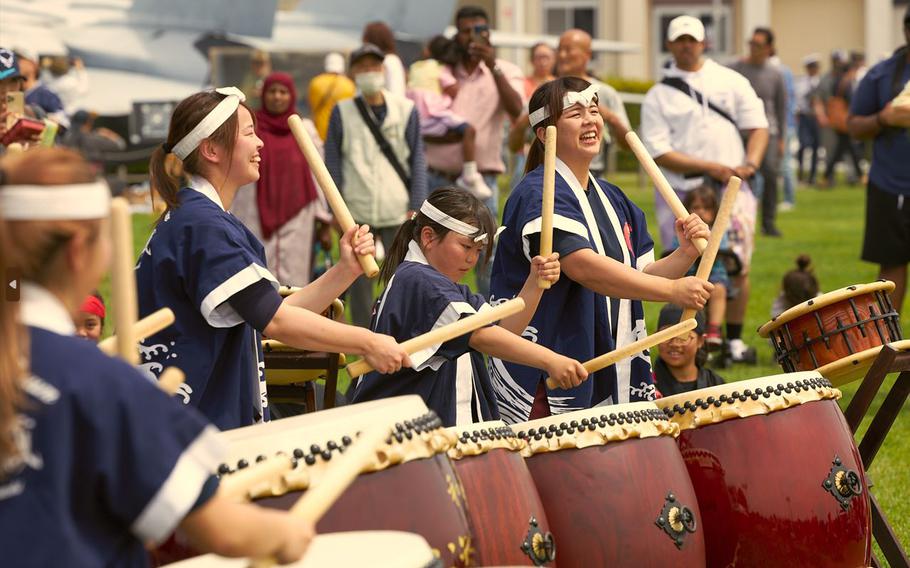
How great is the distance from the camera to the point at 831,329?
426cm

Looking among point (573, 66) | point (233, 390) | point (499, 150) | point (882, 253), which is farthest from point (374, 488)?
point (499, 150)

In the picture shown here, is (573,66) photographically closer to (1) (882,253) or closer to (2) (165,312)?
(1) (882,253)

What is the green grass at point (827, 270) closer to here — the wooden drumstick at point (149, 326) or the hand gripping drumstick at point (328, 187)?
the hand gripping drumstick at point (328, 187)

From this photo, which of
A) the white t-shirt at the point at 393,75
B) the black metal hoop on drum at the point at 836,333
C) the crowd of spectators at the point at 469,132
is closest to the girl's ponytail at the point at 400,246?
the black metal hoop on drum at the point at 836,333

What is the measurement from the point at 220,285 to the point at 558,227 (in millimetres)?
1074

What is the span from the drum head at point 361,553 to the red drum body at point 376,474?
155mm

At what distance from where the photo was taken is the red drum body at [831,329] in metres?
4.26

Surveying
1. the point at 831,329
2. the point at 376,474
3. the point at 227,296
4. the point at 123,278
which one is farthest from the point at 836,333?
the point at 123,278

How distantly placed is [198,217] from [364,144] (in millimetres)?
4274

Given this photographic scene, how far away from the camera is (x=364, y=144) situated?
7.67m

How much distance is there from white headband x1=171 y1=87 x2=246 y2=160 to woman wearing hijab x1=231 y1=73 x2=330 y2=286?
434 cm

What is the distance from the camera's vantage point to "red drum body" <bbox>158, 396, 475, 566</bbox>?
279cm

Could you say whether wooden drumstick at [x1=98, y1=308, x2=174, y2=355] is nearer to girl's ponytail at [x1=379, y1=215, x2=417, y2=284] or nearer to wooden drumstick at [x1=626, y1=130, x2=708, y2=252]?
girl's ponytail at [x1=379, y1=215, x2=417, y2=284]

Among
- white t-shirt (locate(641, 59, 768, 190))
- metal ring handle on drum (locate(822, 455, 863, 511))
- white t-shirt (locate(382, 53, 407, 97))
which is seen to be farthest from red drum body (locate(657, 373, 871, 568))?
white t-shirt (locate(382, 53, 407, 97))
